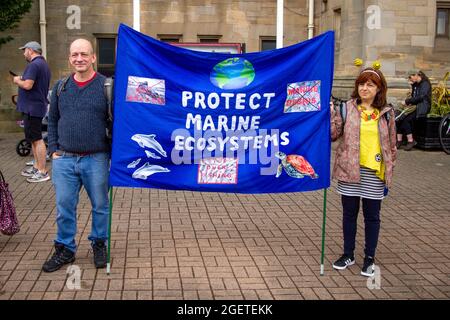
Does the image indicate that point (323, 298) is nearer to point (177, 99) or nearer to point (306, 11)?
point (177, 99)

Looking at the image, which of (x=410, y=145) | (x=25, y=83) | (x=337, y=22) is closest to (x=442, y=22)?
(x=337, y=22)

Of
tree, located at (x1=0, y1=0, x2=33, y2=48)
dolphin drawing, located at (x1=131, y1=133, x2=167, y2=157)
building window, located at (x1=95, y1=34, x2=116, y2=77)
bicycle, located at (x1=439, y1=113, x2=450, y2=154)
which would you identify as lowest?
bicycle, located at (x1=439, y1=113, x2=450, y2=154)

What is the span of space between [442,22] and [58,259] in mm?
13221

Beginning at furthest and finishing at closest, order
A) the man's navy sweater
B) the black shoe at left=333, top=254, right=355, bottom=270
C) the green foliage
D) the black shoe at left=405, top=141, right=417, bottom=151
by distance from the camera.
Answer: the green foliage < the black shoe at left=405, top=141, right=417, bottom=151 < the black shoe at left=333, top=254, right=355, bottom=270 < the man's navy sweater

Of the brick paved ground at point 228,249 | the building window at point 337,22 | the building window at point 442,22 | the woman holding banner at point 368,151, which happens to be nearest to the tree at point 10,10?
the brick paved ground at point 228,249

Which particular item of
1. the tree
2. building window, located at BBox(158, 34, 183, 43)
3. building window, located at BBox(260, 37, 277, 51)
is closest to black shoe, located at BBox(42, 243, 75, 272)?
the tree

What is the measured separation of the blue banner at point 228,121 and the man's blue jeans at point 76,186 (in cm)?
14

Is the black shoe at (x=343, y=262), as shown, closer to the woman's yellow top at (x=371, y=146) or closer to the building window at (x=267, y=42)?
the woman's yellow top at (x=371, y=146)

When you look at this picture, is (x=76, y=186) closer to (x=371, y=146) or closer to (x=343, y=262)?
(x=343, y=262)

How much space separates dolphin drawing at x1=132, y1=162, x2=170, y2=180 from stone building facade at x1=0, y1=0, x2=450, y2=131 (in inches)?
413

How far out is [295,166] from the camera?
523 centimetres

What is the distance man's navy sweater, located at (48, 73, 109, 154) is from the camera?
4938 mm

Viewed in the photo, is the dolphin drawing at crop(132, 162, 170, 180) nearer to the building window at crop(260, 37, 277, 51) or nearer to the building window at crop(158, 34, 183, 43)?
the building window at crop(158, 34, 183, 43)

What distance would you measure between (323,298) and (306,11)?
48.5 feet
